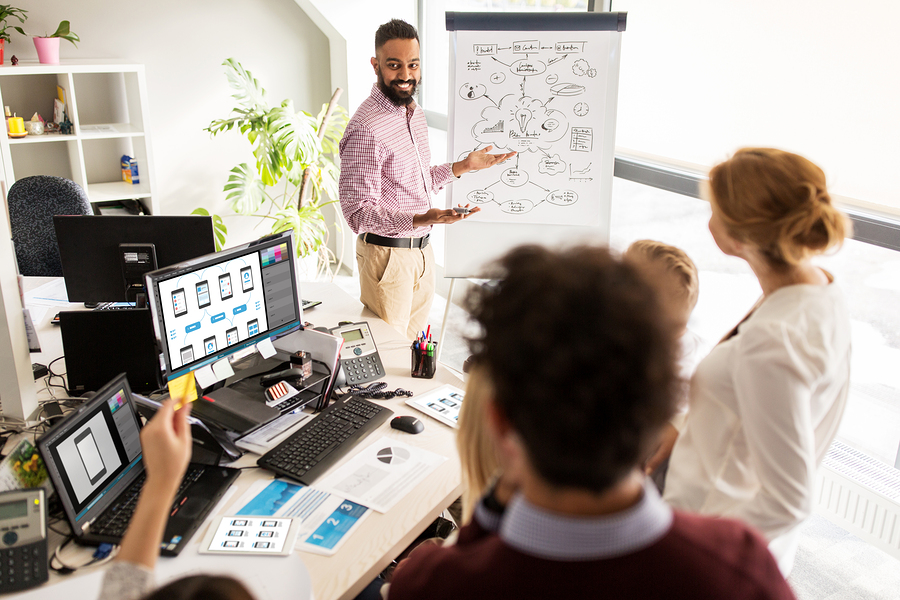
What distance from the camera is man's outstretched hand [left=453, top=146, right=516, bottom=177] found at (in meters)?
2.71

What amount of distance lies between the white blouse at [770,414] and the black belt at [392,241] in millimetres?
1692

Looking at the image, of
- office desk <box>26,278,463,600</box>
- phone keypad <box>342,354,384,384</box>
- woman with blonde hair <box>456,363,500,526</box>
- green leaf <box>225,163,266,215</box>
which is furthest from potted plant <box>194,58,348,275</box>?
woman with blonde hair <box>456,363,500,526</box>

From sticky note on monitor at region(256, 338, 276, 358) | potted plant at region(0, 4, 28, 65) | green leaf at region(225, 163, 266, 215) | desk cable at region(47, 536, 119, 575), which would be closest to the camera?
desk cable at region(47, 536, 119, 575)

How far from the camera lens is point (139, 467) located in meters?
1.47

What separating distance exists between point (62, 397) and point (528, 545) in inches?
68.2

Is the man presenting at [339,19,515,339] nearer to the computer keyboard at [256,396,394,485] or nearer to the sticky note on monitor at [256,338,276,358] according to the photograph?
the sticky note on monitor at [256,338,276,358]

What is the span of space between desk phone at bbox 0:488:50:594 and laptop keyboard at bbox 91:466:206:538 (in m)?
0.12

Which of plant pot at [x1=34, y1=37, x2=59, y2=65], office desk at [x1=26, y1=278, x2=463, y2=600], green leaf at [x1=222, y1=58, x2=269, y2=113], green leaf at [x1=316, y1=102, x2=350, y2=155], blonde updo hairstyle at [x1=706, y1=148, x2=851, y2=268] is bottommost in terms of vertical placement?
office desk at [x1=26, y1=278, x2=463, y2=600]

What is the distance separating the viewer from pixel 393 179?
268cm

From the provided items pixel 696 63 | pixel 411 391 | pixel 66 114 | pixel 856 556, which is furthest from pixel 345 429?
pixel 66 114

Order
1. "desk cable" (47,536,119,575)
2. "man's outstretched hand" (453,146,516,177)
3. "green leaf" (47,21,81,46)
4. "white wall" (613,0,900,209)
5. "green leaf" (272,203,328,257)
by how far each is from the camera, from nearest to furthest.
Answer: "desk cable" (47,536,119,575)
"white wall" (613,0,900,209)
"man's outstretched hand" (453,146,516,177)
"green leaf" (47,21,81,46)
"green leaf" (272,203,328,257)

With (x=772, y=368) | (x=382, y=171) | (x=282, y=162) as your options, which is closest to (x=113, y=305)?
(x=382, y=171)

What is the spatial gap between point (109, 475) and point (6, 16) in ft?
11.0

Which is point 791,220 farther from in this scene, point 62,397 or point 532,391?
point 62,397
